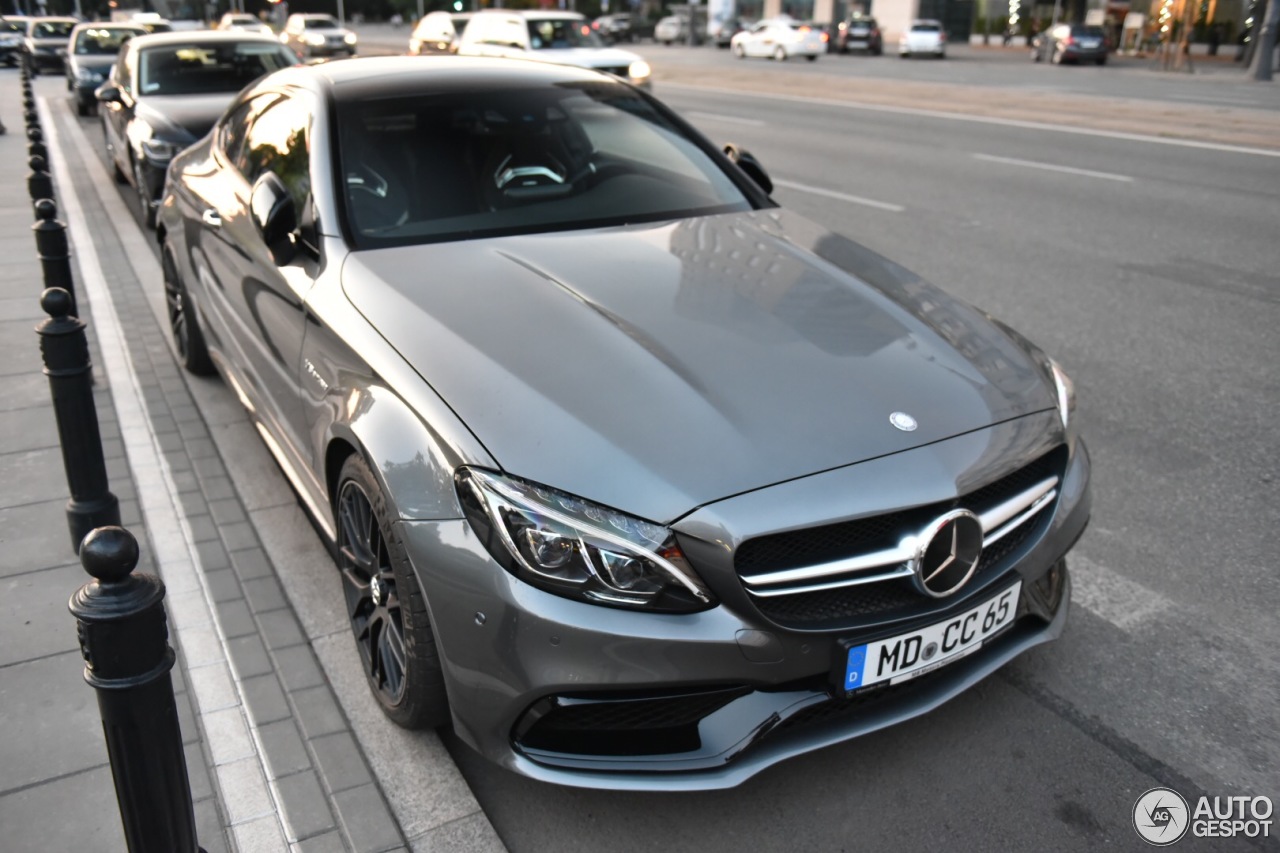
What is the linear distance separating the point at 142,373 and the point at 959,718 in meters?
4.72

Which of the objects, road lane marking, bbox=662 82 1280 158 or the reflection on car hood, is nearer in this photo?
road lane marking, bbox=662 82 1280 158

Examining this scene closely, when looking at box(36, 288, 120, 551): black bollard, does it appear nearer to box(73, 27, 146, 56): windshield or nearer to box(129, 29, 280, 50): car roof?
box(129, 29, 280, 50): car roof

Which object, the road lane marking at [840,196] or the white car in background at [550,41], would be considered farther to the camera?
the white car in background at [550,41]

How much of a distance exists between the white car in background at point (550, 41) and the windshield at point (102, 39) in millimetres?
A: 6200

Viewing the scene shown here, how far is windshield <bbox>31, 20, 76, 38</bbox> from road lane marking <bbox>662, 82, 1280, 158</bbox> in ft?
66.6

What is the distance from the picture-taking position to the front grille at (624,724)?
248 centimetres

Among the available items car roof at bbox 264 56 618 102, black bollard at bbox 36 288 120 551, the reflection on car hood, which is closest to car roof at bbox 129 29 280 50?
car roof at bbox 264 56 618 102

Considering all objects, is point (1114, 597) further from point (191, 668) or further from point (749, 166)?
point (191, 668)

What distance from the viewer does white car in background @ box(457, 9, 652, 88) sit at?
20.5 metres

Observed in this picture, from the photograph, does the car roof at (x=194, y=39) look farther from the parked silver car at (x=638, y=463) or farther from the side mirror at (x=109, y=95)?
the parked silver car at (x=638, y=463)

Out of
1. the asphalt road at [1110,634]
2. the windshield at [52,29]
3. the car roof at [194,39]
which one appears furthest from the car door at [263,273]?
the windshield at [52,29]

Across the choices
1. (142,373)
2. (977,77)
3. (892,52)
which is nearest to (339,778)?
(142,373)

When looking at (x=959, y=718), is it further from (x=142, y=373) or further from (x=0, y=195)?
(x=0, y=195)

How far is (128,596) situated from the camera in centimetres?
193
